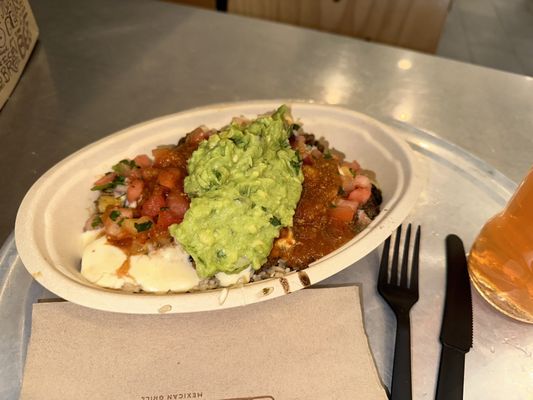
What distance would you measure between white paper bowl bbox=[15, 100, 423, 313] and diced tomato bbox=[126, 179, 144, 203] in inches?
6.6

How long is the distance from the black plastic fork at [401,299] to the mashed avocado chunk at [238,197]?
38 cm

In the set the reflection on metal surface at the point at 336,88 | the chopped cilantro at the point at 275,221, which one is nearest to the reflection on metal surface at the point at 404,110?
the reflection on metal surface at the point at 336,88

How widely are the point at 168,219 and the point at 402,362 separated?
82cm

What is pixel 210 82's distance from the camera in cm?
251

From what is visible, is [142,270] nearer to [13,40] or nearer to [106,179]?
[106,179]

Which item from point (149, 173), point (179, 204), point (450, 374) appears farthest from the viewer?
point (149, 173)

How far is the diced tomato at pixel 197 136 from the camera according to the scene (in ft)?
5.53

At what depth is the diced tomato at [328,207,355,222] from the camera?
1.55 meters

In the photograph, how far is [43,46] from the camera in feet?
8.92

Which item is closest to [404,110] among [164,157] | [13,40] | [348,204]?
[348,204]

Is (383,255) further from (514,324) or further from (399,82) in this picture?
(399,82)

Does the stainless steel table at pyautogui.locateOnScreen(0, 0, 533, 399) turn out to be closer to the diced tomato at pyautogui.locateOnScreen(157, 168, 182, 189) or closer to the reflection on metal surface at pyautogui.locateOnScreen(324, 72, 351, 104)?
the reflection on metal surface at pyautogui.locateOnScreen(324, 72, 351, 104)

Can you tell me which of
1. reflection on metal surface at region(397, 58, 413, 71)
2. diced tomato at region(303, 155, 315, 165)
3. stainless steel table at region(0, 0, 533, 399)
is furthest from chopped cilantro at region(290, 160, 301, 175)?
reflection on metal surface at region(397, 58, 413, 71)

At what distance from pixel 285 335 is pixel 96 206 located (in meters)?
0.82
